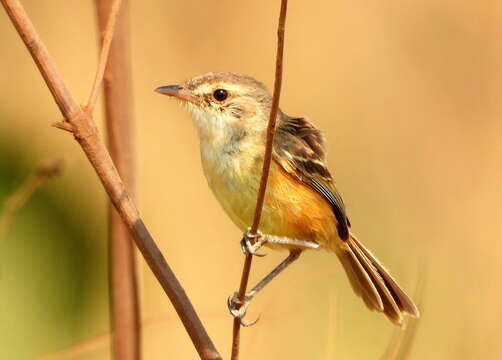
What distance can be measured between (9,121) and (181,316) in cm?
348

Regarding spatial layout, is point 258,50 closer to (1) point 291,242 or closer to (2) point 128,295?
(1) point 291,242

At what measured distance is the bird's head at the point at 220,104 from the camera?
3.66 metres

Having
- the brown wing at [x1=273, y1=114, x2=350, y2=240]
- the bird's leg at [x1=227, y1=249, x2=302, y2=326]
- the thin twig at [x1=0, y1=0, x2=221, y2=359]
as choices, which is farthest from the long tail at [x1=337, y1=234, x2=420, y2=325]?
the thin twig at [x1=0, y1=0, x2=221, y2=359]

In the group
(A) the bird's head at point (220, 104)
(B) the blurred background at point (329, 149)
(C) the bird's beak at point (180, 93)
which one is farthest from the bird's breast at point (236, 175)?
(B) the blurred background at point (329, 149)

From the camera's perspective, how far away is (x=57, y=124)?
2.13 m

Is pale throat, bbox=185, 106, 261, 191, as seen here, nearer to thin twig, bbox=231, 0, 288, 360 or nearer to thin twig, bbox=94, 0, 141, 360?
thin twig, bbox=94, 0, 141, 360

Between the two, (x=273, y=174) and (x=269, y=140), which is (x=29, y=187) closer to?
(x=273, y=174)

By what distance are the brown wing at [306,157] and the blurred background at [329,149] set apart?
3.91 feet

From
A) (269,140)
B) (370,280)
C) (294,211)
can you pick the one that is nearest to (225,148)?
(294,211)

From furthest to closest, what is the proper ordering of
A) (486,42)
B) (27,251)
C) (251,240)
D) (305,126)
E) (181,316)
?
1. (486,42)
2. (27,251)
3. (305,126)
4. (251,240)
5. (181,316)

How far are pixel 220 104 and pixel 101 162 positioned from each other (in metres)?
1.63

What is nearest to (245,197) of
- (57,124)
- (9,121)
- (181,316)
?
(181,316)

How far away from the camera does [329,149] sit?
6176 millimetres

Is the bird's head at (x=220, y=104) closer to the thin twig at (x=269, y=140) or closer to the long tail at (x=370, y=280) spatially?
the long tail at (x=370, y=280)
